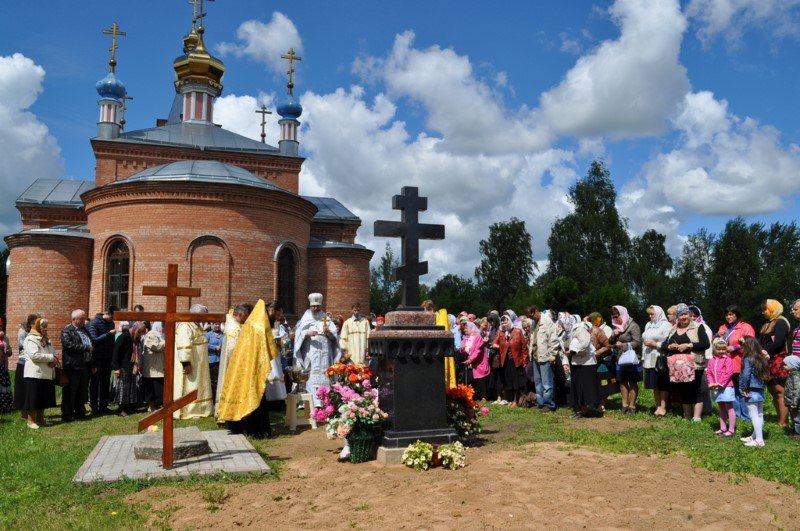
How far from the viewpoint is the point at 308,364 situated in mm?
9758

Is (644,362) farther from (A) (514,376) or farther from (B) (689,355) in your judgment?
(A) (514,376)

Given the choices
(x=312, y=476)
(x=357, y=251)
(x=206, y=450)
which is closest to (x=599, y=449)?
(x=312, y=476)

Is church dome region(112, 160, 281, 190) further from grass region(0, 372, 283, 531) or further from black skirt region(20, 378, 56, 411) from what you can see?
grass region(0, 372, 283, 531)

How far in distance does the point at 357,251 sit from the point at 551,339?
14226 millimetres

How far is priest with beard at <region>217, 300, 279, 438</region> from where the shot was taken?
7.88m

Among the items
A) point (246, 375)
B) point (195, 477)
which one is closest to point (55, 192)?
point (246, 375)

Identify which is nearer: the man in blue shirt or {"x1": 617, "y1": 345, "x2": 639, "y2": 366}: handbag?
{"x1": 617, "y1": 345, "x2": 639, "y2": 366}: handbag

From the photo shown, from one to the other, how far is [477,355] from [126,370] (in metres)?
6.21

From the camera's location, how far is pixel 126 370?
35.6 feet

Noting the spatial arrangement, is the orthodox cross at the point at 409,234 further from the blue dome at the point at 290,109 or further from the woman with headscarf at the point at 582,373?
the blue dome at the point at 290,109

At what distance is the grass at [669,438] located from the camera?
5.98 metres

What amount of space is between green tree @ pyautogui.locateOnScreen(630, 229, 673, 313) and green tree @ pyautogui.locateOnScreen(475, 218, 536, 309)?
25.2 feet

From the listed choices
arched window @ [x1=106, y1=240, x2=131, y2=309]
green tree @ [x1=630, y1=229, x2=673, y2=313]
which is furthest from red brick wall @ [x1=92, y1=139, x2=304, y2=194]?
green tree @ [x1=630, y1=229, x2=673, y2=313]

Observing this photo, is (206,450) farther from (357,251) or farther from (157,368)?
(357,251)
